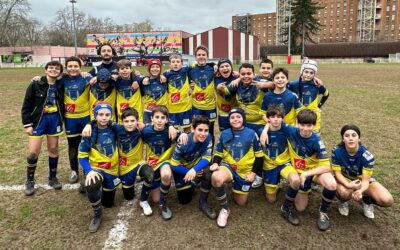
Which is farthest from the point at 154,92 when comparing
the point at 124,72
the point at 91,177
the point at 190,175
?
the point at 91,177

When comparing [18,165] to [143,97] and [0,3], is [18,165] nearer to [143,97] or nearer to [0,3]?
[143,97]

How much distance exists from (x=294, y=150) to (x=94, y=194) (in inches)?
103

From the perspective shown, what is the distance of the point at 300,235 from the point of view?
3.65 metres

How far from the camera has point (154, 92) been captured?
18.2 feet

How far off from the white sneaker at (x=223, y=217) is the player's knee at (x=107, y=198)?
148 centimetres

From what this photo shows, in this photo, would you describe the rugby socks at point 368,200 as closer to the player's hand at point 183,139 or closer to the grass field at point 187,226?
the grass field at point 187,226

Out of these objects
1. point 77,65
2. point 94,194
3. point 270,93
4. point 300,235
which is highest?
point 77,65

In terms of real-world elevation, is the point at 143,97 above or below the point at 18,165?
above

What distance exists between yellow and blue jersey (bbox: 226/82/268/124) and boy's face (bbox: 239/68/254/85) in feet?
0.31

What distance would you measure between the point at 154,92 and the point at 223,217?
258 centimetres

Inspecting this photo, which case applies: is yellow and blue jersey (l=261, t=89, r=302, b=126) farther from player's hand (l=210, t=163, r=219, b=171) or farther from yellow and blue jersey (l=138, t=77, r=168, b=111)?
yellow and blue jersey (l=138, t=77, r=168, b=111)

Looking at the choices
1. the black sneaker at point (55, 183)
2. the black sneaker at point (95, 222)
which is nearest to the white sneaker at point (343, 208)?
the black sneaker at point (95, 222)

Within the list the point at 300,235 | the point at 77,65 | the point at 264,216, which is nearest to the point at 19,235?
the point at 77,65

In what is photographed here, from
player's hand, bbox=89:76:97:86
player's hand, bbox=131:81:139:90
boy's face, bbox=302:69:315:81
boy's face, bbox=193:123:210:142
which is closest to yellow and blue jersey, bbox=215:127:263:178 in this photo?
boy's face, bbox=193:123:210:142
